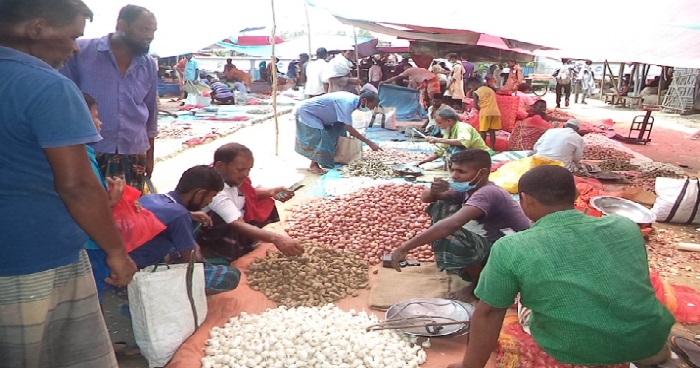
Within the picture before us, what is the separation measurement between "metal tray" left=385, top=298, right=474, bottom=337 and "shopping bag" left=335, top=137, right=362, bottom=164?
3.87 metres

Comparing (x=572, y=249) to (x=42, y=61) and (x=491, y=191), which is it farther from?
(x=42, y=61)

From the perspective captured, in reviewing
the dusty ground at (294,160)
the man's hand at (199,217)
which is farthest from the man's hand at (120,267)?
the man's hand at (199,217)

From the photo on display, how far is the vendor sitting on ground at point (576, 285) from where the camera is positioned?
1677 mm

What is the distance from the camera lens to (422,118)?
10.6 m

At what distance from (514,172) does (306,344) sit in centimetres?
370

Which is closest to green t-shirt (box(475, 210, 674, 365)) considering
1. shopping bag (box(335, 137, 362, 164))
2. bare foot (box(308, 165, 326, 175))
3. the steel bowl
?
the steel bowl

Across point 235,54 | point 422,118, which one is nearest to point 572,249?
point 422,118

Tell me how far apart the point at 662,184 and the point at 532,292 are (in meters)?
3.71

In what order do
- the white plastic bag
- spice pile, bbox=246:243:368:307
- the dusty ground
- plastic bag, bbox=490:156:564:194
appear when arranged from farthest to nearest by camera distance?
plastic bag, bbox=490:156:564:194 → the white plastic bag → the dusty ground → spice pile, bbox=246:243:368:307

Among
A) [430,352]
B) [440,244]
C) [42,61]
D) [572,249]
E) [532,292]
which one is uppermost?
[42,61]

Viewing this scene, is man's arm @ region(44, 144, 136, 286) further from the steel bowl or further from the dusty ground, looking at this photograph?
the steel bowl

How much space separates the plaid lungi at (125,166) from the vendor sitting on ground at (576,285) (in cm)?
217

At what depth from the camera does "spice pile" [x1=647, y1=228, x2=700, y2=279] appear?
3.65 meters

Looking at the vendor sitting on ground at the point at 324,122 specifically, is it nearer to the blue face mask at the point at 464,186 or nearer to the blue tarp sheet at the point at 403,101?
the blue face mask at the point at 464,186
